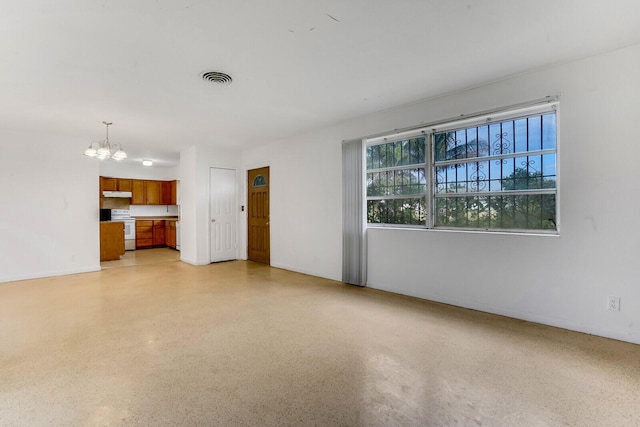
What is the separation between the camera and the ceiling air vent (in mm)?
3225

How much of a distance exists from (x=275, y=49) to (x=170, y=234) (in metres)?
8.19

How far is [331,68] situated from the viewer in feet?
10.3

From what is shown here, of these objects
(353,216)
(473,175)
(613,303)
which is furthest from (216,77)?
(613,303)

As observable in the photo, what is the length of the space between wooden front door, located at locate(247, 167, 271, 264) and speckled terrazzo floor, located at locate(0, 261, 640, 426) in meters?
2.80

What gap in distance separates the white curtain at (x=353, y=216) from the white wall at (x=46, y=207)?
4939 mm

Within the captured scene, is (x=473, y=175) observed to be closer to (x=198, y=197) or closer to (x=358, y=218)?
(x=358, y=218)

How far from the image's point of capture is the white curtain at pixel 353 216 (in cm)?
475

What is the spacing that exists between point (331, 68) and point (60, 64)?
259 centimetres

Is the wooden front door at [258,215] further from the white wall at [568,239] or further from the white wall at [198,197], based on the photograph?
the white wall at [568,239]

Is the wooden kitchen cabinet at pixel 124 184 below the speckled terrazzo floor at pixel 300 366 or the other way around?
the other way around

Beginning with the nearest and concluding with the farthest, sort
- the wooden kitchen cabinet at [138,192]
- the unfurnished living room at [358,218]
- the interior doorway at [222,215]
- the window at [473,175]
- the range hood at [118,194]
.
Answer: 1. the unfurnished living room at [358,218]
2. the window at [473,175]
3. the interior doorway at [222,215]
4. the range hood at [118,194]
5. the wooden kitchen cabinet at [138,192]

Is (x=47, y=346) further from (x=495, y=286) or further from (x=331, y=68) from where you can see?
(x=495, y=286)

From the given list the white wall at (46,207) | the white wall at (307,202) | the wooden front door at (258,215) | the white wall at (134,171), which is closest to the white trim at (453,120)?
the white wall at (307,202)

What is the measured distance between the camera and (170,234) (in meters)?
9.48
